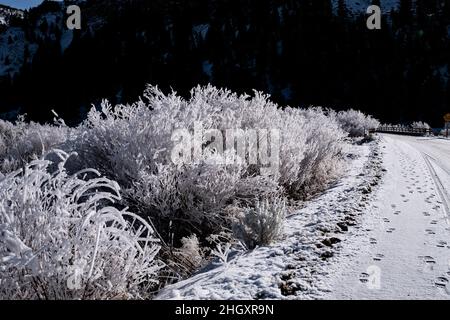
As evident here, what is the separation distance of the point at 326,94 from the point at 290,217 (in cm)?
6935

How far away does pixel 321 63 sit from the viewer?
74.1m

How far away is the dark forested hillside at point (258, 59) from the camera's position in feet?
220

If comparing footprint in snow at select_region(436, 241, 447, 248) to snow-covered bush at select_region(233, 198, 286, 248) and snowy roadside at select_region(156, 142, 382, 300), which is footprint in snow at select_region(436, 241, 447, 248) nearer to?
snowy roadside at select_region(156, 142, 382, 300)

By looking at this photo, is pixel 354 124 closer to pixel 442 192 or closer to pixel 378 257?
pixel 442 192

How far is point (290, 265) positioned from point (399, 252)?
1.26 metres

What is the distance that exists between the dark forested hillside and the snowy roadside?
60.5 metres

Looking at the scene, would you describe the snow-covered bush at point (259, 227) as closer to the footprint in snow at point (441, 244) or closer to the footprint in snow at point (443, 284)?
the footprint in snow at point (443, 284)

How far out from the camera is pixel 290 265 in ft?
11.6

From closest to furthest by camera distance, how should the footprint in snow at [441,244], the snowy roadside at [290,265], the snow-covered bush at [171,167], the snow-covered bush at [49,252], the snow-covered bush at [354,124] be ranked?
1. the snow-covered bush at [49,252]
2. the snowy roadside at [290,265]
3. the footprint in snow at [441,244]
4. the snow-covered bush at [171,167]
5. the snow-covered bush at [354,124]

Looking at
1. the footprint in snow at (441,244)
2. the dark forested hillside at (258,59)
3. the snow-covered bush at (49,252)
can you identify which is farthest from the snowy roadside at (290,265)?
the dark forested hillside at (258,59)

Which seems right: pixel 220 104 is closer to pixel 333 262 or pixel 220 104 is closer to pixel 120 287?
pixel 333 262

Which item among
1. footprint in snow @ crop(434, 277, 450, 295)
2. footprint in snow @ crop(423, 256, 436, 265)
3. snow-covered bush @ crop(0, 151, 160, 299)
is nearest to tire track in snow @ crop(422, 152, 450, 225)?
footprint in snow @ crop(423, 256, 436, 265)

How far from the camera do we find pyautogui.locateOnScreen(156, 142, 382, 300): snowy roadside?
2.98m

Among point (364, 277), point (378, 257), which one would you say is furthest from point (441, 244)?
point (364, 277)
